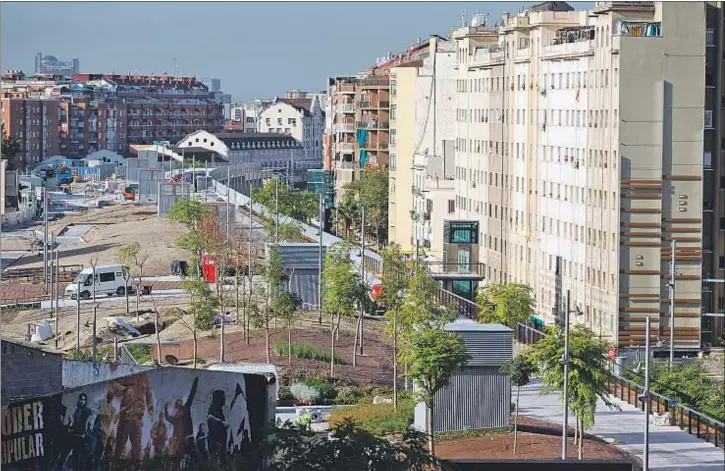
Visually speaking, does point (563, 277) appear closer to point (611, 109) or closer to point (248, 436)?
point (611, 109)

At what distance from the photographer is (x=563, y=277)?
63.3ft

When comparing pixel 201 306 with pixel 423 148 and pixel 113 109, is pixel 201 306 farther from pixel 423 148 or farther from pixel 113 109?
pixel 113 109

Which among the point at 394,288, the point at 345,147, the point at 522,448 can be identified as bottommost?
the point at 522,448

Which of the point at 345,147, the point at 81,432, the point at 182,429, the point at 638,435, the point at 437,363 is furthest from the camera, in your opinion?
the point at 345,147

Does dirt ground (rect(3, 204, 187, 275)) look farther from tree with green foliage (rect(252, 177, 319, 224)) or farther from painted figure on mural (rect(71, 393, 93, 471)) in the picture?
painted figure on mural (rect(71, 393, 93, 471))

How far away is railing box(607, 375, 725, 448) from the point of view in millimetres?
10016

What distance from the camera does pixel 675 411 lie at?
11625mm

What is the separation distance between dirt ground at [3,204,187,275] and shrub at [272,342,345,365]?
8.94 m

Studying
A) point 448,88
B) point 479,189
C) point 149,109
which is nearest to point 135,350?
point 479,189

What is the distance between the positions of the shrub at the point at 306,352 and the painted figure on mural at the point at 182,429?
6639 millimetres

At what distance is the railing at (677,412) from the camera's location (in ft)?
32.9

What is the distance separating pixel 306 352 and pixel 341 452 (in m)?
7.33

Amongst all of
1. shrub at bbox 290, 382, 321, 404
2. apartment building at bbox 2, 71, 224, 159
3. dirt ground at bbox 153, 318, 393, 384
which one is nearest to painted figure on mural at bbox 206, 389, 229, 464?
shrub at bbox 290, 382, 321, 404

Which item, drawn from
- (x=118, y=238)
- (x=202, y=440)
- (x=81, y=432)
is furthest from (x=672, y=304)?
(x=118, y=238)
